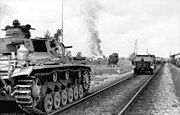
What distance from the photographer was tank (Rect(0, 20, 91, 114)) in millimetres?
8227

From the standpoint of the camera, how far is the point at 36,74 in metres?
8.36

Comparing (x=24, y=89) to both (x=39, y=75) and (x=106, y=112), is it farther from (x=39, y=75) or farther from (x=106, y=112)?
(x=106, y=112)

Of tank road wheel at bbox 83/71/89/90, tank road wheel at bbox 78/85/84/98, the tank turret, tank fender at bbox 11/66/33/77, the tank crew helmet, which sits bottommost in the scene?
tank road wheel at bbox 78/85/84/98

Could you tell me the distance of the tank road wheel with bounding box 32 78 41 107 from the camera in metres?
8.33

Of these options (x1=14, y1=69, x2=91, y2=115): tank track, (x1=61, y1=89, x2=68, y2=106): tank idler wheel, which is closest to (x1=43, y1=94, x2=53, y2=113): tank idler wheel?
(x1=14, y1=69, x2=91, y2=115): tank track

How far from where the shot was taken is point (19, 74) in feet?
26.2

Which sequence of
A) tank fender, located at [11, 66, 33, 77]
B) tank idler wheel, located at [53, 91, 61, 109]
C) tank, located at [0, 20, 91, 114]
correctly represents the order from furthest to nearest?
tank idler wheel, located at [53, 91, 61, 109] < tank, located at [0, 20, 91, 114] < tank fender, located at [11, 66, 33, 77]

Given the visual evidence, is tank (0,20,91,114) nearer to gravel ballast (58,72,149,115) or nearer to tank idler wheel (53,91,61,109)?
tank idler wheel (53,91,61,109)

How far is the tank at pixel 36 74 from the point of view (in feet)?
27.0

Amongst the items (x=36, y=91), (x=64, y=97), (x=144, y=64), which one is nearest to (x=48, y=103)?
(x=36, y=91)

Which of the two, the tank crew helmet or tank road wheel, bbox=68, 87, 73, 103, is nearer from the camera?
the tank crew helmet

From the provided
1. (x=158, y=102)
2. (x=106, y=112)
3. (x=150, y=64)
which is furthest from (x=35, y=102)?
(x=150, y=64)

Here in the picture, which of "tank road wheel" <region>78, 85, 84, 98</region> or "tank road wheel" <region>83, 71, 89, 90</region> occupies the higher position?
"tank road wheel" <region>83, 71, 89, 90</region>

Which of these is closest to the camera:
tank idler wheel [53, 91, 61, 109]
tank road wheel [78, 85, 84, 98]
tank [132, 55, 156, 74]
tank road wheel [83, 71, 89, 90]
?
tank idler wheel [53, 91, 61, 109]
